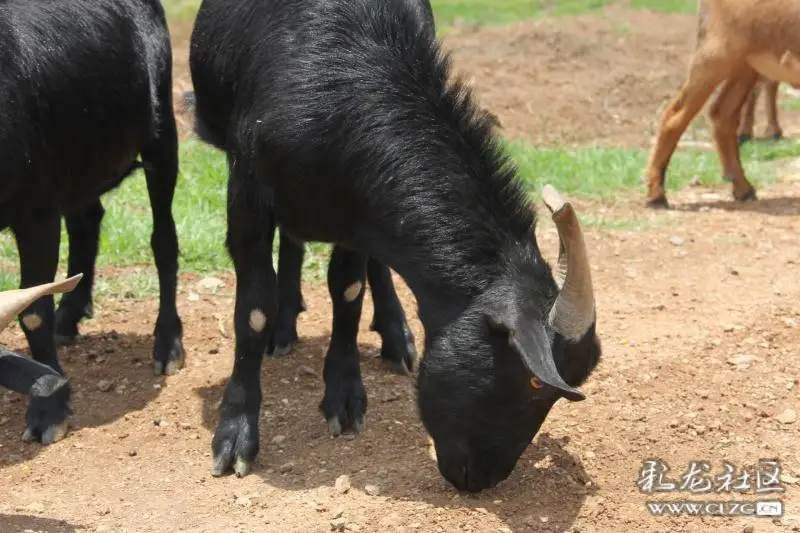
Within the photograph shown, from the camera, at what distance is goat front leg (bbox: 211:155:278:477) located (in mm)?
5320

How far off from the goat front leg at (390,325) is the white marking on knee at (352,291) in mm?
793

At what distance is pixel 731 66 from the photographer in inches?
389

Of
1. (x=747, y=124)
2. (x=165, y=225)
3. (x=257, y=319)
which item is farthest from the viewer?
(x=747, y=124)

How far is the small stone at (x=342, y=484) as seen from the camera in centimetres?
498

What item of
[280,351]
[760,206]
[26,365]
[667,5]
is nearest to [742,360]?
[280,351]

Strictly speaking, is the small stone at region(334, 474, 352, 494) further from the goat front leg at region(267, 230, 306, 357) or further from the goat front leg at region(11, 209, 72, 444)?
the goat front leg at region(267, 230, 306, 357)

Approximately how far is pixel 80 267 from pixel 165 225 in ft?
2.25

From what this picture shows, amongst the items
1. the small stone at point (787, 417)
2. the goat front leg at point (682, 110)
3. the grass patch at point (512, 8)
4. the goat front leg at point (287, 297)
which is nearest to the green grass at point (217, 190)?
the goat front leg at point (682, 110)

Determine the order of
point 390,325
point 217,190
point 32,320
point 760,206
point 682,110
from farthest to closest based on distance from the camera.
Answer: point 682,110, point 760,206, point 217,190, point 390,325, point 32,320

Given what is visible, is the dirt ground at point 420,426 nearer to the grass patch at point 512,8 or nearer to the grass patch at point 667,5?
the grass patch at point 512,8

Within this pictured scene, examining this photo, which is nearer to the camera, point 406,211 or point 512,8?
point 406,211

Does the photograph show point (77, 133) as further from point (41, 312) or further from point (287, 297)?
point (287, 297)

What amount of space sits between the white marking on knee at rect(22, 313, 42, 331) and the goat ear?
253 centimetres

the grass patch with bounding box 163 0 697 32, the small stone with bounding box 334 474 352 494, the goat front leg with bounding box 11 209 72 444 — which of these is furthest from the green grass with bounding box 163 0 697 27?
the small stone with bounding box 334 474 352 494
